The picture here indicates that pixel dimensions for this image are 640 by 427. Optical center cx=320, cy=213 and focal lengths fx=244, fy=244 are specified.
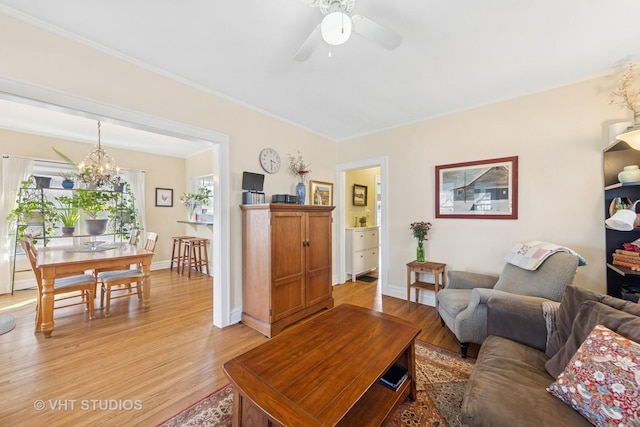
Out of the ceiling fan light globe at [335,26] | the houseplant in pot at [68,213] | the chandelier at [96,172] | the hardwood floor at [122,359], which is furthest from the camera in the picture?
the houseplant in pot at [68,213]

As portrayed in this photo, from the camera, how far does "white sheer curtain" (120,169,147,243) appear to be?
4.96 m

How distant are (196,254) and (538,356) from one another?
543 centimetres

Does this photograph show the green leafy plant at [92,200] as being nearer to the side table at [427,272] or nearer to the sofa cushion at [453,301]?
the side table at [427,272]

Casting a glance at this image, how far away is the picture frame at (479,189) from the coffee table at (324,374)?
6.25 ft

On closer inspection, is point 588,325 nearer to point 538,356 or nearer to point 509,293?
point 538,356

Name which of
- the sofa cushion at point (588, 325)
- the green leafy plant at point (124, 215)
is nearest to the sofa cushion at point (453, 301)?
the sofa cushion at point (588, 325)

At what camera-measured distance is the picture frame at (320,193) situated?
3877 mm

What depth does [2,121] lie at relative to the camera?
357cm

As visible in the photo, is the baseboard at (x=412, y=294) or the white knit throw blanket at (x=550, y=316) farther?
the baseboard at (x=412, y=294)

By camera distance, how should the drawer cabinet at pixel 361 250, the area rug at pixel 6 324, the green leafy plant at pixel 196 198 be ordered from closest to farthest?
the area rug at pixel 6 324 → the drawer cabinet at pixel 361 250 → the green leafy plant at pixel 196 198

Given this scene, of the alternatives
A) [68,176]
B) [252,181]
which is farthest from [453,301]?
[68,176]

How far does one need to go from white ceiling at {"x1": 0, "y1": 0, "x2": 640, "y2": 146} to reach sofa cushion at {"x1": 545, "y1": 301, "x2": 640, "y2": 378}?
1.83 meters

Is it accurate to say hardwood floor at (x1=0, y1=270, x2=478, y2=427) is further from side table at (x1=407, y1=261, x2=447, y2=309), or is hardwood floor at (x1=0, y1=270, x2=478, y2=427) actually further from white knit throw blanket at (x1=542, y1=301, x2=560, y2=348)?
white knit throw blanket at (x1=542, y1=301, x2=560, y2=348)

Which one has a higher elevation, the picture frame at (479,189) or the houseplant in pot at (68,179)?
the houseplant in pot at (68,179)
